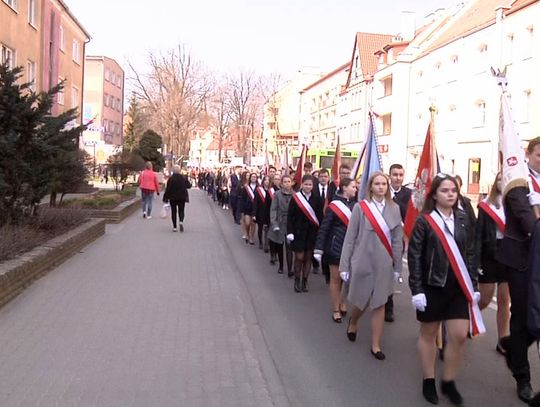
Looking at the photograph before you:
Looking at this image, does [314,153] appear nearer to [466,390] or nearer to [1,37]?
[1,37]

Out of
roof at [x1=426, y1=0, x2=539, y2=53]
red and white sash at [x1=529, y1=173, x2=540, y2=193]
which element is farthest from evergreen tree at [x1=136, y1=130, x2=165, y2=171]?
red and white sash at [x1=529, y1=173, x2=540, y2=193]

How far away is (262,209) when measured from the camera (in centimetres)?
1422

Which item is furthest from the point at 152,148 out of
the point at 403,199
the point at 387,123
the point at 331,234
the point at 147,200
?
the point at 331,234

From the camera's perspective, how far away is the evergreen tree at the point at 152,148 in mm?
53469

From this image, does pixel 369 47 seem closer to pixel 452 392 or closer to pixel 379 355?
pixel 379 355

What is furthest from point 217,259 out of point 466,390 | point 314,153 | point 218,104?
point 218,104

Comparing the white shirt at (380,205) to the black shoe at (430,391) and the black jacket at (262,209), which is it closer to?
the black shoe at (430,391)

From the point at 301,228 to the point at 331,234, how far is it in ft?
5.08

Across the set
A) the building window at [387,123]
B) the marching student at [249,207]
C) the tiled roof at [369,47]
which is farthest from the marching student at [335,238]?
the tiled roof at [369,47]

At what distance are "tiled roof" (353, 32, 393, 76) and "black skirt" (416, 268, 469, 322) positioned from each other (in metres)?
51.7

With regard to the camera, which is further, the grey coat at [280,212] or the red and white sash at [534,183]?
the grey coat at [280,212]

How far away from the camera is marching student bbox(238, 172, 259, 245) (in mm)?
15320

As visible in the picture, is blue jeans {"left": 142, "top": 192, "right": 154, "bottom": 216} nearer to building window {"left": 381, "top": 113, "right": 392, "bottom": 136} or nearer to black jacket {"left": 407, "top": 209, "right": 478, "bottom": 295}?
black jacket {"left": 407, "top": 209, "right": 478, "bottom": 295}

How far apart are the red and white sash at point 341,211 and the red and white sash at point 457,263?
2.52 m
